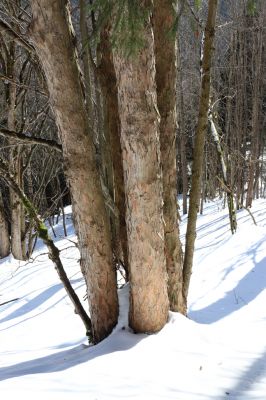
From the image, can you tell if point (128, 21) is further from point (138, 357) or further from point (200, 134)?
point (138, 357)

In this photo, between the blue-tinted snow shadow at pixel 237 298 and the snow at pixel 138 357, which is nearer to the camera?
the snow at pixel 138 357

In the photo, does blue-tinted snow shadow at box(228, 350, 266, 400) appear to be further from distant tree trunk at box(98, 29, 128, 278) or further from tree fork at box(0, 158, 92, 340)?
tree fork at box(0, 158, 92, 340)

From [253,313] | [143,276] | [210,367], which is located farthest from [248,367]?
[253,313]

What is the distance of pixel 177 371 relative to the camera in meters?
2.56

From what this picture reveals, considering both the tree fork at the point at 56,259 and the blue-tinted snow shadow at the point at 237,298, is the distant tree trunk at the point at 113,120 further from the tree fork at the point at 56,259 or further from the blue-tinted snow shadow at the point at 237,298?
the blue-tinted snow shadow at the point at 237,298

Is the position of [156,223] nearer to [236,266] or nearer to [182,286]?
[182,286]

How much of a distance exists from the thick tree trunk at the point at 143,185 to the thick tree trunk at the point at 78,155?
1.01 feet

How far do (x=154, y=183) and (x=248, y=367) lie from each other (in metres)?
1.35

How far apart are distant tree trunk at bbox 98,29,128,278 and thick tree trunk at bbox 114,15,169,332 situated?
1.91 feet

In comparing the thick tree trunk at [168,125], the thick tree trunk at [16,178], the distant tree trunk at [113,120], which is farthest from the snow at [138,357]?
the thick tree trunk at [16,178]

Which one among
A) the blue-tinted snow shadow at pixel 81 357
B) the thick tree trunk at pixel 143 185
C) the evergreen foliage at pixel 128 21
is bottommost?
the blue-tinted snow shadow at pixel 81 357

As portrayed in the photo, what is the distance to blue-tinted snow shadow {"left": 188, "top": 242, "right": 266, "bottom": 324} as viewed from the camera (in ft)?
19.7

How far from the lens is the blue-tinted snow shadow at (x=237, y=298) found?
5.99 meters

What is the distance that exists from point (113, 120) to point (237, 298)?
13.7 ft
